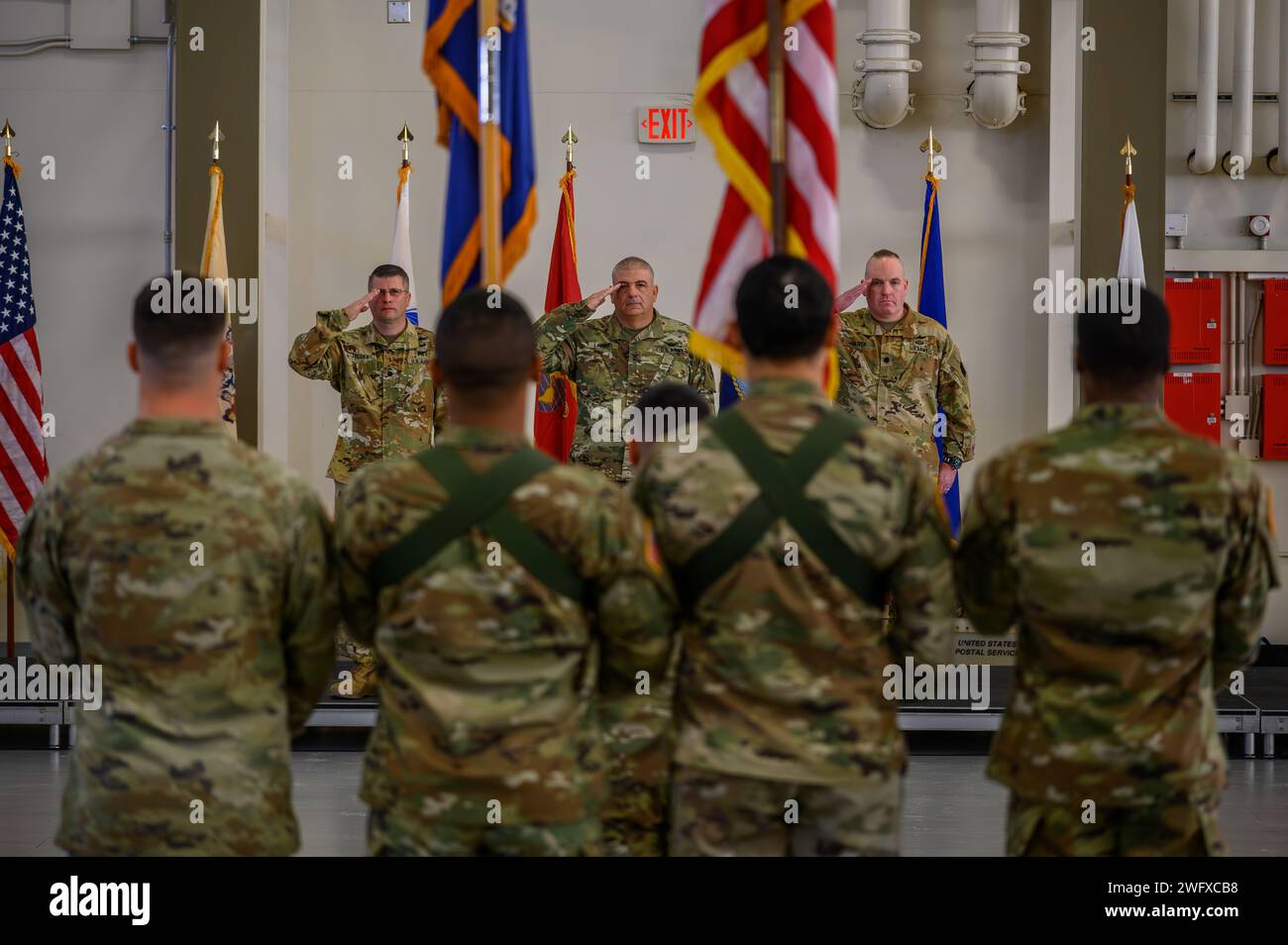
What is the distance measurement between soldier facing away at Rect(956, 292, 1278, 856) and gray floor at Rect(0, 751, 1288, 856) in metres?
2.04

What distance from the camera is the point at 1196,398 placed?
773 cm

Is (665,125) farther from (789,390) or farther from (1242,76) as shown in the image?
(789,390)

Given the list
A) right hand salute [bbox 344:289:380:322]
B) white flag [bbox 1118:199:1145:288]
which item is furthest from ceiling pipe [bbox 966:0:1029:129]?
right hand salute [bbox 344:289:380:322]

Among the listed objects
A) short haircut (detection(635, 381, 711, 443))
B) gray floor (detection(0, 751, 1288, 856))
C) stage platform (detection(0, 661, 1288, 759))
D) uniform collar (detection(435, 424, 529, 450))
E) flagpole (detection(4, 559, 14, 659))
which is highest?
short haircut (detection(635, 381, 711, 443))

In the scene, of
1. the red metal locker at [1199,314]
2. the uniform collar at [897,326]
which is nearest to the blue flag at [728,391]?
the uniform collar at [897,326]

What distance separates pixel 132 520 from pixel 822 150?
1774mm

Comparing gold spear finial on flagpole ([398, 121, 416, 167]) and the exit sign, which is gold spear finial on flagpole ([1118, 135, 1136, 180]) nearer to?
the exit sign

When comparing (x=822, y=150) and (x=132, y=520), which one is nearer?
(x=132, y=520)

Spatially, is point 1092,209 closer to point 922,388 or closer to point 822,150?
point 922,388

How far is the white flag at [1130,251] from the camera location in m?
6.80

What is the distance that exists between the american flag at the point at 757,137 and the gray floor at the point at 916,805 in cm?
202

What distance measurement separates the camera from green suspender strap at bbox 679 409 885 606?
7.55 feet

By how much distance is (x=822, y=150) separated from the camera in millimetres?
3318

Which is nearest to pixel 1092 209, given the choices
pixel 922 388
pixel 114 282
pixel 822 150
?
pixel 922 388
